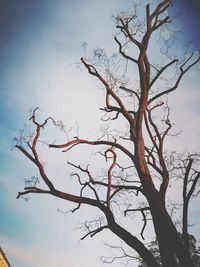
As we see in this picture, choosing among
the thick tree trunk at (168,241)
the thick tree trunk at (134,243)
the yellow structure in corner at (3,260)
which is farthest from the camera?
the yellow structure in corner at (3,260)

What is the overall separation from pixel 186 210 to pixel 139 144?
7.38 ft

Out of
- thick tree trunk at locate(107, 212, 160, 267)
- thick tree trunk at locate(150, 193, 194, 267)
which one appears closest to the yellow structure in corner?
thick tree trunk at locate(107, 212, 160, 267)

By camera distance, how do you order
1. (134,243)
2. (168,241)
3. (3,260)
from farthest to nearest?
(3,260) → (134,243) → (168,241)

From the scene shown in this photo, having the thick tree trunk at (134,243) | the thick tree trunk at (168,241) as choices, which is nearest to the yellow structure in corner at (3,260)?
the thick tree trunk at (134,243)

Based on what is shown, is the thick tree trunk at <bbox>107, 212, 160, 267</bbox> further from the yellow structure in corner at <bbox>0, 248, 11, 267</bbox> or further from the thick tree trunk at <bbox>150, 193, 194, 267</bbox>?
the yellow structure in corner at <bbox>0, 248, 11, 267</bbox>

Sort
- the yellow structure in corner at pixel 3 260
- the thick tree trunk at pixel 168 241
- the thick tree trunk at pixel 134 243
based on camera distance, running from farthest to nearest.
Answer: the yellow structure in corner at pixel 3 260 → the thick tree trunk at pixel 134 243 → the thick tree trunk at pixel 168 241

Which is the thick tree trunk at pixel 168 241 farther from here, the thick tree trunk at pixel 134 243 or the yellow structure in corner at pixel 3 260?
the yellow structure in corner at pixel 3 260

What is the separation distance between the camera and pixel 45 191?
6109 millimetres

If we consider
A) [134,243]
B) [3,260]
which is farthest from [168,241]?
[3,260]

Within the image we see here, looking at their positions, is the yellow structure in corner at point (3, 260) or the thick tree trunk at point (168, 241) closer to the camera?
the thick tree trunk at point (168, 241)

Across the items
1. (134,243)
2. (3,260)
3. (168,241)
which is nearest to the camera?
(168,241)

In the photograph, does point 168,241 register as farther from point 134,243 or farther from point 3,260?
point 3,260

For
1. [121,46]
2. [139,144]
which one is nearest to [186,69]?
[121,46]

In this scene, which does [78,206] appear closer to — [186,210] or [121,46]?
[186,210]
